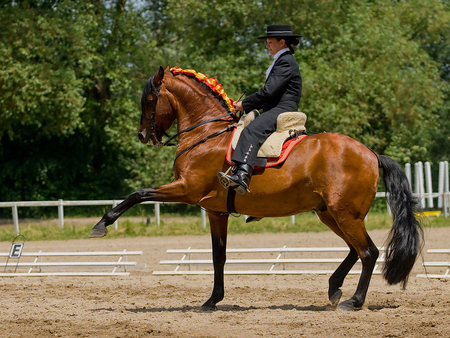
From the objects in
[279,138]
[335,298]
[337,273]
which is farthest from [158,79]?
[335,298]

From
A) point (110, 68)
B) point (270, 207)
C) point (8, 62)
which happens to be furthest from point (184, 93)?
point (110, 68)

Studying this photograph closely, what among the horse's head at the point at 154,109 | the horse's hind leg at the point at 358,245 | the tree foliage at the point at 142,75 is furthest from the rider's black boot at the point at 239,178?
the tree foliage at the point at 142,75

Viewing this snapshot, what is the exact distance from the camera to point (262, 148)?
642 cm

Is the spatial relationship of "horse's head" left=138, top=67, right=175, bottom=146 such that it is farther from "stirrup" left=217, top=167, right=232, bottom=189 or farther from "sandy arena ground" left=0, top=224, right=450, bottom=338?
"sandy arena ground" left=0, top=224, right=450, bottom=338

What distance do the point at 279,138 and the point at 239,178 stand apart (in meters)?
0.68

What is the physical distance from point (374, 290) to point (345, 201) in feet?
6.83

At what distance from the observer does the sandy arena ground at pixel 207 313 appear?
18.0 feet

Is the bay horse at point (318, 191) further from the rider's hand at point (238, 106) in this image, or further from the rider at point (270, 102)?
the rider at point (270, 102)

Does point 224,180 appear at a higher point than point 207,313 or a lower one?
higher

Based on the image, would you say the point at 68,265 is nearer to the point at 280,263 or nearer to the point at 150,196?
the point at 280,263

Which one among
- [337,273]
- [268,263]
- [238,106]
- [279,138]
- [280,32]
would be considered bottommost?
[268,263]

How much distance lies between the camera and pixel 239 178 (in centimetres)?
618

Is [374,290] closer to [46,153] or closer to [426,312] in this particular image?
[426,312]

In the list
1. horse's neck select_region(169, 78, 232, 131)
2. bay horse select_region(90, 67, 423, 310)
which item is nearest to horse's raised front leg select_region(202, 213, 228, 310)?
bay horse select_region(90, 67, 423, 310)
